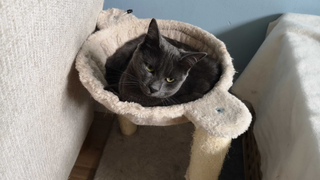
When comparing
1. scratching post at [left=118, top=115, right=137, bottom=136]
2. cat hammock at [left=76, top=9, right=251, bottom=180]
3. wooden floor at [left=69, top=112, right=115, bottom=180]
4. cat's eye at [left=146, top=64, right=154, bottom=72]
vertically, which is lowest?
wooden floor at [left=69, top=112, right=115, bottom=180]

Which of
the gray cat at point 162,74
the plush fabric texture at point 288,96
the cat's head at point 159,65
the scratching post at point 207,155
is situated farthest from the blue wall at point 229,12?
the scratching post at point 207,155

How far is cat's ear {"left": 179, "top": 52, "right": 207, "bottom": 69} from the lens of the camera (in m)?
0.74

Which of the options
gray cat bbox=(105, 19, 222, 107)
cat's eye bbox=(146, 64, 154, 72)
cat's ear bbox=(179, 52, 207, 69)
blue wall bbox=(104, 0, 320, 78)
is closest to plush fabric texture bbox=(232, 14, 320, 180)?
blue wall bbox=(104, 0, 320, 78)

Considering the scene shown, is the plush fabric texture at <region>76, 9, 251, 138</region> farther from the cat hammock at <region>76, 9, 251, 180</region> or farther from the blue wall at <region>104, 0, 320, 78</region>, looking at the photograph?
the blue wall at <region>104, 0, 320, 78</region>

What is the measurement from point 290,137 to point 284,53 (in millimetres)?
448

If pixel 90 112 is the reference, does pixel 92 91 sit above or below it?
above

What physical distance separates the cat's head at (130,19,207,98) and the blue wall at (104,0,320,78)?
56 centimetres

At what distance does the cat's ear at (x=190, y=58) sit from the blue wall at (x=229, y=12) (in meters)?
0.62

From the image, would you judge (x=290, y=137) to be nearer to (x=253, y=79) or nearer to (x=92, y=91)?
(x=253, y=79)

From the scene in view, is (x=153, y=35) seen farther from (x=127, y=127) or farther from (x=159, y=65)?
(x=127, y=127)

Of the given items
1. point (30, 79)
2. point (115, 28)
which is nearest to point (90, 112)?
point (115, 28)

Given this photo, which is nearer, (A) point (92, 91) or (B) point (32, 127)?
(B) point (32, 127)

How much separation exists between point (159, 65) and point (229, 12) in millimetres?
718

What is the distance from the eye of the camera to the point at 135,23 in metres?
1.20
